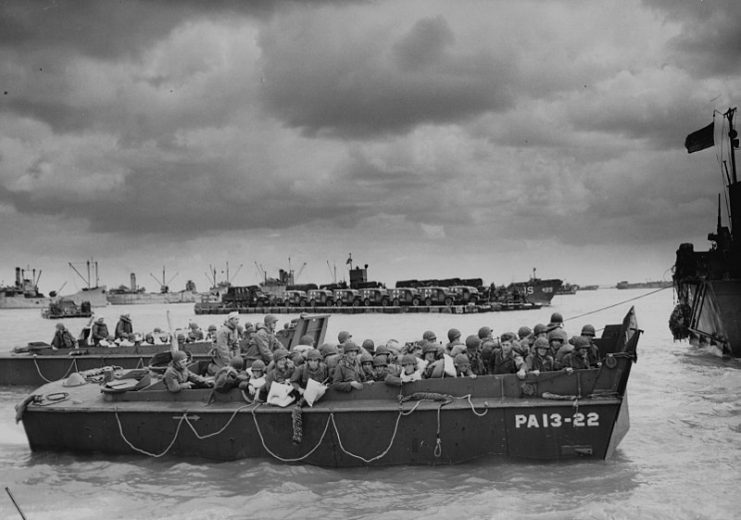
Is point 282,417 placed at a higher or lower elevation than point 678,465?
higher

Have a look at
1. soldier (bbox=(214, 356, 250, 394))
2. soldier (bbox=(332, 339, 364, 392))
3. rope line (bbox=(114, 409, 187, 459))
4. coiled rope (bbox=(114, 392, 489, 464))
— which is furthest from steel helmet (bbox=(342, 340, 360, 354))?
rope line (bbox=(114, 409, 187, 459))

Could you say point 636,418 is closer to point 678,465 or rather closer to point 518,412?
point 678,465

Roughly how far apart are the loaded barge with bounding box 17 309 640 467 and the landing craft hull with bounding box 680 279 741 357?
10774mm

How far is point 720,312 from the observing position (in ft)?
62.4

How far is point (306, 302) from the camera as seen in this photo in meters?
65.9

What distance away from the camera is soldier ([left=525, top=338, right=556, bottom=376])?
28.8 feet

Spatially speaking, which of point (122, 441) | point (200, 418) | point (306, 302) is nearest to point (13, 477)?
point (122, 441)

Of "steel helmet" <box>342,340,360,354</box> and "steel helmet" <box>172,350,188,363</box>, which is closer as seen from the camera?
"steel helmet" <box>342,340,360,354</box>

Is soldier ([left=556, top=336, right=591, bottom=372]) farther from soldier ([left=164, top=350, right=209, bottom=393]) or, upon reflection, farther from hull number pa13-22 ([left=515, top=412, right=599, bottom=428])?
soldier ([left=164, top=350, right=209, bottom=393])

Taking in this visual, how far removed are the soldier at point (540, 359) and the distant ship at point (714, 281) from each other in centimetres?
1181

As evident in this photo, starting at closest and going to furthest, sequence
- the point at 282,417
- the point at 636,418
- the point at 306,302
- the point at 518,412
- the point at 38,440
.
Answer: the point at 518,412
the point at 282,417
the point at 38,440
the point at 636,418
the point at 306,302

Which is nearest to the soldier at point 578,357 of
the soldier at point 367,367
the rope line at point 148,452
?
the soldier at point 367,367

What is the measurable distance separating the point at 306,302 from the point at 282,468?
5727cm

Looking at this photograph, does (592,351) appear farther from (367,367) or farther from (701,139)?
(701,139)
